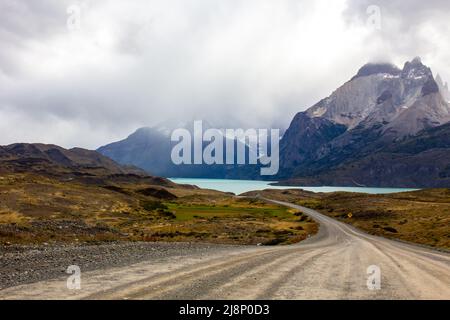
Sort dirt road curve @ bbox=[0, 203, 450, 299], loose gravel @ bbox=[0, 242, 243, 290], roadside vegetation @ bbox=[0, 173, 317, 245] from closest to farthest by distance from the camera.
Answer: dirt road curve @ bbox=[0, 203, 450, 299] < loose gravel @ bbox=[0, 242, 243, 290] < roadside vegetation @ bbox=[0, 173, 317, 245]

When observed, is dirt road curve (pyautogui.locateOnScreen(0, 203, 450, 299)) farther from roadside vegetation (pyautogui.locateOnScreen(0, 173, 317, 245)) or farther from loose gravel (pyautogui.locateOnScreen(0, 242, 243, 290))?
roadside vegetation (pyautogui.locateOnScreen(0, 173, 317, 245))

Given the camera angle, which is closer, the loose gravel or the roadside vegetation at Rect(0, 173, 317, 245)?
the loose gravel

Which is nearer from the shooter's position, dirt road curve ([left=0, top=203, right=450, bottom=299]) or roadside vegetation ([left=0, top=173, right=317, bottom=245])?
dirt road curve ([left=0, top=203, right=450, bottom=299])

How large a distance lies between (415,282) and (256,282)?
7236 millimetres

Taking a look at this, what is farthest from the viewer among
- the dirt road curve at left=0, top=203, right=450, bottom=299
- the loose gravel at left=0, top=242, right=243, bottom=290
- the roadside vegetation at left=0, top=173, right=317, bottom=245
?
the roadside vegetation at left=0, top=173, right=317, bottom=245

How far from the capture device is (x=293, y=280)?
1783cm

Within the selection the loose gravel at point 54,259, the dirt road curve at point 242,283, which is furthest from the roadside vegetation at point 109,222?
the dirt road curve at point 242,283

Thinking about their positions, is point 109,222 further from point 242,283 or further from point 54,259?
point 242,283

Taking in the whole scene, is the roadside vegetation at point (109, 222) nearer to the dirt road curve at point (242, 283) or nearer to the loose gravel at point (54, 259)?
the loose gravel at point (54, 259)

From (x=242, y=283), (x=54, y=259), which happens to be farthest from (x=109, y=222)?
(x=242, y=283)

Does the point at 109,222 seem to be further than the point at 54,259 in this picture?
Yes

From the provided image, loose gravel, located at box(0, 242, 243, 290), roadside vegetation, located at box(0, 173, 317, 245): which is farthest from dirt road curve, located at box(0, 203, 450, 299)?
roadside vegetation, located at box(0, 173, 317, 245)
